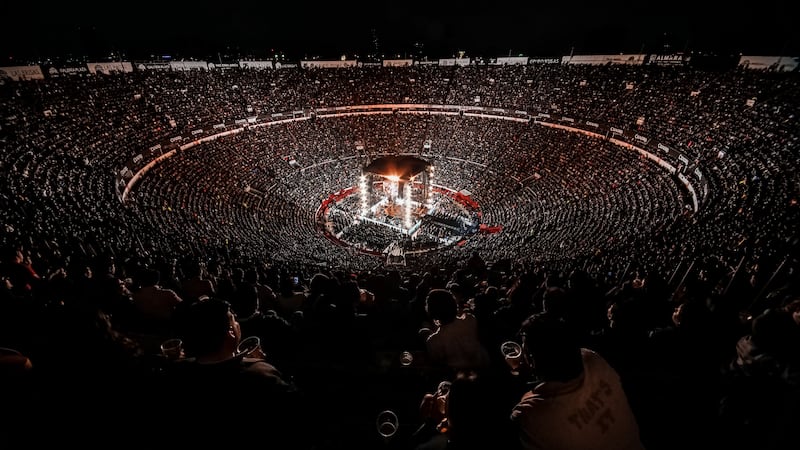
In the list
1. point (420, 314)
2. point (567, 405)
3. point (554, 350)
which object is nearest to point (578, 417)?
point (567, 405)

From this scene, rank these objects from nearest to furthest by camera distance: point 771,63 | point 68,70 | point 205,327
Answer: point 205,327 → point 771,63 → point 68,70

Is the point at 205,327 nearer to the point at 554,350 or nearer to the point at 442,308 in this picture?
the point at 554,350

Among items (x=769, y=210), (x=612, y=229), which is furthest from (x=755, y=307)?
(x=612, y=229)

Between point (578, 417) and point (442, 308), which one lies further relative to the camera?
point (442, 308)

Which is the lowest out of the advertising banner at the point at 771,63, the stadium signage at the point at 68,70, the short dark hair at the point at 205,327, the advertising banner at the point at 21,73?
the short dark hair at the point at 205,327

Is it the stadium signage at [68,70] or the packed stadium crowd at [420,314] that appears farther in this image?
the stadium signage at [68,70]

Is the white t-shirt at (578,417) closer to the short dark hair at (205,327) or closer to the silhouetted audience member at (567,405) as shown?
the silhouetted audience member at (567,405)

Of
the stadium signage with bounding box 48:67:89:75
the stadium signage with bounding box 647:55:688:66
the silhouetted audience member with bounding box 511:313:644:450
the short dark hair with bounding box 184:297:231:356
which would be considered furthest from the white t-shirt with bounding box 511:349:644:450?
the stadium signage with bounding box 48:67:89:75

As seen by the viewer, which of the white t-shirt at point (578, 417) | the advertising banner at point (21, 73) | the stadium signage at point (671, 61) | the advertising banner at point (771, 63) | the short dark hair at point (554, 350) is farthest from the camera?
the stadium signage at point (671, 61)

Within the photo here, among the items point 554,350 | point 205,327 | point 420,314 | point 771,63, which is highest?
point 771,63

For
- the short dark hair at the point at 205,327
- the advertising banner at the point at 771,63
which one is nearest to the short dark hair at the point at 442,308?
the short dark hair at the point at 205,327
